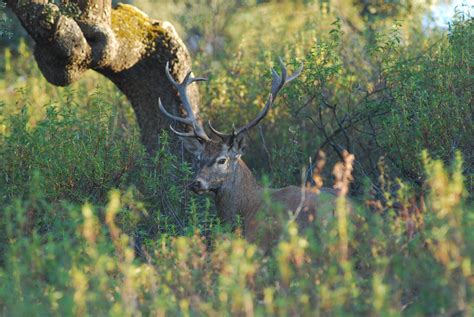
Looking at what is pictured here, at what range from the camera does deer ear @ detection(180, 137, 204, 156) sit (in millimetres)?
8742

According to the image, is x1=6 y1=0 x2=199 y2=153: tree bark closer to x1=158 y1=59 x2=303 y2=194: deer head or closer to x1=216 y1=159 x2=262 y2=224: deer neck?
x1=158 y1=59 x2=303 y2=194: deer head

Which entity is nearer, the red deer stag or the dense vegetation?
the dense vegetation

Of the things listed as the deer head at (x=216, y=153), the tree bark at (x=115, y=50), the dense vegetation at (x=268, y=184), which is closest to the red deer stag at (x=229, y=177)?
the deer head at (x=216, y=153)

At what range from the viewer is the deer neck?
850 centimetres

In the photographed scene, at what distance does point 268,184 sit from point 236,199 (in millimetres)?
1634

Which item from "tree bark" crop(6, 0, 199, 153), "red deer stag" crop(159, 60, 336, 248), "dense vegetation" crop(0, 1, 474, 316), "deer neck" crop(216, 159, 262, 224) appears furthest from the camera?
"tree bark" crop(6, 0, 199, 153)

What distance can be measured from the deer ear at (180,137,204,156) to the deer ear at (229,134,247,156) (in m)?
0.34

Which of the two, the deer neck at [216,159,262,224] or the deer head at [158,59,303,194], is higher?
the deer head at [158,59,303,194]

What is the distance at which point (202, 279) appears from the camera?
600 cm

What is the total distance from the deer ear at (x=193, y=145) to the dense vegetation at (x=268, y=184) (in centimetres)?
23

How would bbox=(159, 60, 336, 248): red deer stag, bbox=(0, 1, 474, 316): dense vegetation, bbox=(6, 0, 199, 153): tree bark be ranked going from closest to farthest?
1. bbox=(0, 1, 474, 316): dense vegetation
2. bbox=(159, 60, 336, 248): red deer stag
3. bbox=(6, 0, 199, 153): tree bark

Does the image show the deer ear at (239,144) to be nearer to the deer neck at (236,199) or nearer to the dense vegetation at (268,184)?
the deer neck at (236,199)

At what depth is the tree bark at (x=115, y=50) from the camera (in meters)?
8.66

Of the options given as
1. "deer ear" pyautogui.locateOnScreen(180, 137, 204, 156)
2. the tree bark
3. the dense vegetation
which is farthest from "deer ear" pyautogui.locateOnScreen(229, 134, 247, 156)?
the tree bark
